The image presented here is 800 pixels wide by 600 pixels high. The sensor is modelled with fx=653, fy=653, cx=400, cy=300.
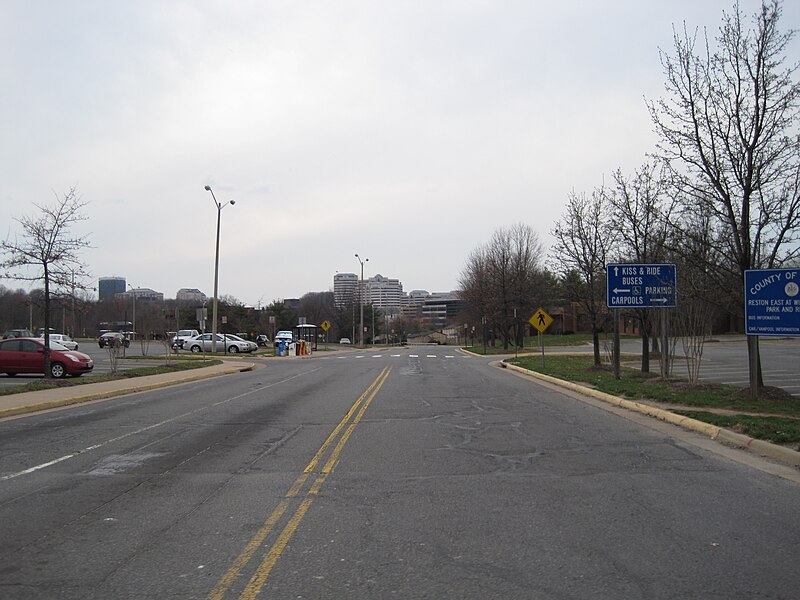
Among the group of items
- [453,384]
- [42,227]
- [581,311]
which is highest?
[42,227]

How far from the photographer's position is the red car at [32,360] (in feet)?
77.0

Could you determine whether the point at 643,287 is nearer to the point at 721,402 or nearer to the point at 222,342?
the point at 721,402

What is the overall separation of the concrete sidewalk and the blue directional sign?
14.8m

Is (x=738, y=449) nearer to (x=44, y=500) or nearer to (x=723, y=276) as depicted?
(x=723, y=276)

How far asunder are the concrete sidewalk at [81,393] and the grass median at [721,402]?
45.5 ft

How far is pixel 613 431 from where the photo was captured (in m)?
11.6

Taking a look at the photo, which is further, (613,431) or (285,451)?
(613,431)

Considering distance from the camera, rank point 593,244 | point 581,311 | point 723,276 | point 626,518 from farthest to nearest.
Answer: point 581,311 < point 593,244 < point 723,276 < point 626,518

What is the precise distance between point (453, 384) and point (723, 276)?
9100 mm

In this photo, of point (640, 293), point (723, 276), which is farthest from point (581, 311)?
point (723, 276)

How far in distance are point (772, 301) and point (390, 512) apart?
1058 centimetres

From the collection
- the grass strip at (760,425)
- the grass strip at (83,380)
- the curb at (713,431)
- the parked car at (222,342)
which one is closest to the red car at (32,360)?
the grass strip at (83,380)

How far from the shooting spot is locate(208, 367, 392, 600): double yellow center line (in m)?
4.75

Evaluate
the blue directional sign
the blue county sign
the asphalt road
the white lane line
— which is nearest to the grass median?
the asphalt road
